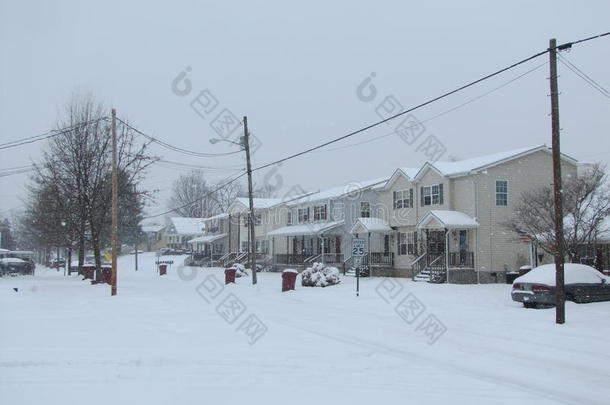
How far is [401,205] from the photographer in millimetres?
38344

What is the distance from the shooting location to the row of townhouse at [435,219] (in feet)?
106

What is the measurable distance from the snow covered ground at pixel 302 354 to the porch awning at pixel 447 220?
11163 millimetres

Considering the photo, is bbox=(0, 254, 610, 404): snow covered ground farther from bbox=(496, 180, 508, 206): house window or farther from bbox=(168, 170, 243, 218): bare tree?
bbox=(168, 170, 243, 218): bare tree

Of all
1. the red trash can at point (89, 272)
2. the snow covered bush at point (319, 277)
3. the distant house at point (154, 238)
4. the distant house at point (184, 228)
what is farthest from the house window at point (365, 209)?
the distant house at point (154, 238)

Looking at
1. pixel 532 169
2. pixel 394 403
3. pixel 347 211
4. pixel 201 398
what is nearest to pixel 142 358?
pixel 201 398

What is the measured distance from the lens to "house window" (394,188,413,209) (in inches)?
1473

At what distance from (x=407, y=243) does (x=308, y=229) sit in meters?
9.98

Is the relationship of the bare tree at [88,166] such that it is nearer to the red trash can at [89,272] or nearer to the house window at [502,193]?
the red trash can at [89,272]

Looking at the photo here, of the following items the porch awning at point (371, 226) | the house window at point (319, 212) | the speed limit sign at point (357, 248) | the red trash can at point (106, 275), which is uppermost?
the house window at point (319, 212)

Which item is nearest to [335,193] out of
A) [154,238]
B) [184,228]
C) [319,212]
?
[319,212]

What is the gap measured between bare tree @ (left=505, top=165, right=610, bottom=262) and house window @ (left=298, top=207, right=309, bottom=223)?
22.6 meters

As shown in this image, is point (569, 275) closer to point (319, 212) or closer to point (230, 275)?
point (230, 275)

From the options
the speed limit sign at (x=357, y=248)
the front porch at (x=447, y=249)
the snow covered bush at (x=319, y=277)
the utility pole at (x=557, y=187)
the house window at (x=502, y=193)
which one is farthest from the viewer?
the house window at (x=502, y=193)

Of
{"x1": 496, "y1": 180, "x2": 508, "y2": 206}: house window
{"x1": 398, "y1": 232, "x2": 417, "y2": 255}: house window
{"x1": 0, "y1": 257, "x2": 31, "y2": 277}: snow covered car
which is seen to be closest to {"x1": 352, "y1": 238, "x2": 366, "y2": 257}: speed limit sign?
{"x1": 496, "y1": 180, "x2": 508, "y2": 206}: house window
